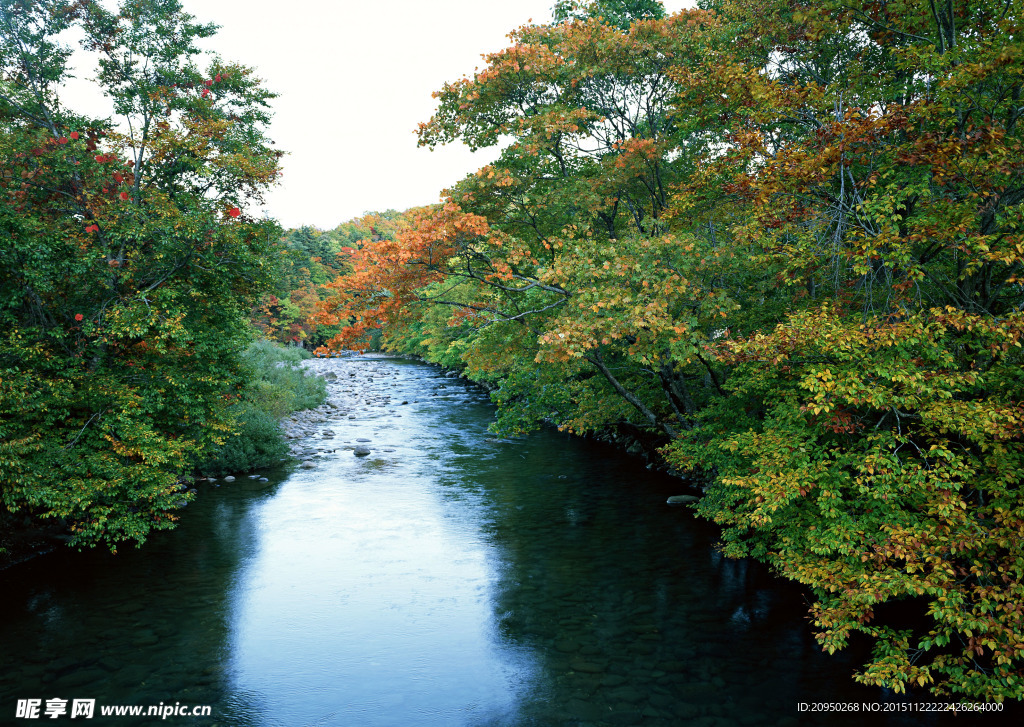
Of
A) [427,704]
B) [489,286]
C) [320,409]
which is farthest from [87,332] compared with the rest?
[320,409]

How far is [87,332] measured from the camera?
12.5 meters

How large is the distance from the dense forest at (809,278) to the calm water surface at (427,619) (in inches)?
58.3

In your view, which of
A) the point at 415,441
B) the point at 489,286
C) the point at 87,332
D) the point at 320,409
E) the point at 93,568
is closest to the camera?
the point at 87,332

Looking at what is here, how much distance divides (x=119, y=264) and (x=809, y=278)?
15.3 metres

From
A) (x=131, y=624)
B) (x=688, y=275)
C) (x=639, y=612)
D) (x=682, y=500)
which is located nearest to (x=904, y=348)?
(x=688, y=275)

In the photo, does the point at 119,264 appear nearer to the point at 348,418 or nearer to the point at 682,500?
the point at 682,500

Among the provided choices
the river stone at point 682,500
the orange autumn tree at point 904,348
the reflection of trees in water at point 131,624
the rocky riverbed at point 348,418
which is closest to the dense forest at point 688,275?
the orange autumn tree at point 904,348

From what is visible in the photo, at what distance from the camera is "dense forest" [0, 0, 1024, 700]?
8.25 m

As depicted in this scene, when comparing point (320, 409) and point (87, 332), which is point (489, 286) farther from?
point (320, 409)

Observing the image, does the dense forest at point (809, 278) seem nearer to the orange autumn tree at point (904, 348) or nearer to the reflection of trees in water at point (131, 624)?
the orange autumn tree at point (904, 348)

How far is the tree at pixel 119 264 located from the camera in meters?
12.0

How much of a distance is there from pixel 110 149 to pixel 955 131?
1751 centimetres

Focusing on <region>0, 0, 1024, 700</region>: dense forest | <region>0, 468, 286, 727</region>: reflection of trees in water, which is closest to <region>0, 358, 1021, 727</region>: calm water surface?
<region>0, 468, 286, 727</region>: reflection of trees in water

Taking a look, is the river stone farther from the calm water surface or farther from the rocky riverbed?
the rocky riverbed
